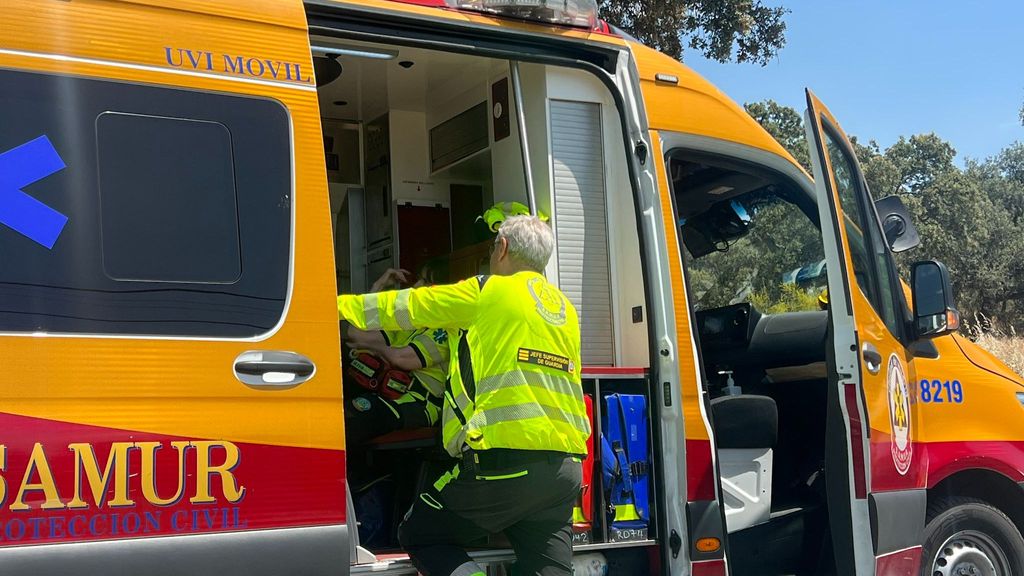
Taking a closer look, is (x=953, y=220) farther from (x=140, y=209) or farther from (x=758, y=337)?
(x=140, y=209)

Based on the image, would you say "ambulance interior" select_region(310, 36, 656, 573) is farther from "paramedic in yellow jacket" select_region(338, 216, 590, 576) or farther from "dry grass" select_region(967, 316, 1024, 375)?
"dry grass" select_region(967, 316, 1024, 375)

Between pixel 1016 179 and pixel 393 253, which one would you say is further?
pixel 1016 179

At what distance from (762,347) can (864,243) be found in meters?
0.95

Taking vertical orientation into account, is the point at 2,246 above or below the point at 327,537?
above

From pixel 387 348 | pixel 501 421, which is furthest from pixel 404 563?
pixel 387 348

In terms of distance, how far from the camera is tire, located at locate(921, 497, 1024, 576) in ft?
15.3

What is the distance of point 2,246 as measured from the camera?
270 cm

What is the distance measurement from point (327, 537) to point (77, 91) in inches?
56.5

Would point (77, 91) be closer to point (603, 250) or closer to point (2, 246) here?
point (2, 246)

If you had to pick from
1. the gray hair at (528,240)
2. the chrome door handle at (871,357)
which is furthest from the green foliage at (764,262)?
the gray hair at (528,240)

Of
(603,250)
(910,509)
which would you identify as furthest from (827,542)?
(603,250)

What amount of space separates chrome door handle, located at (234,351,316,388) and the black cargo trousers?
70 cm

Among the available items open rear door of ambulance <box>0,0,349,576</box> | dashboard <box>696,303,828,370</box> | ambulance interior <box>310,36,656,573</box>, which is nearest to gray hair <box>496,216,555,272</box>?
ambulance interior <box>310,36,656,573</box>

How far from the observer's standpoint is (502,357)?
3.45m
